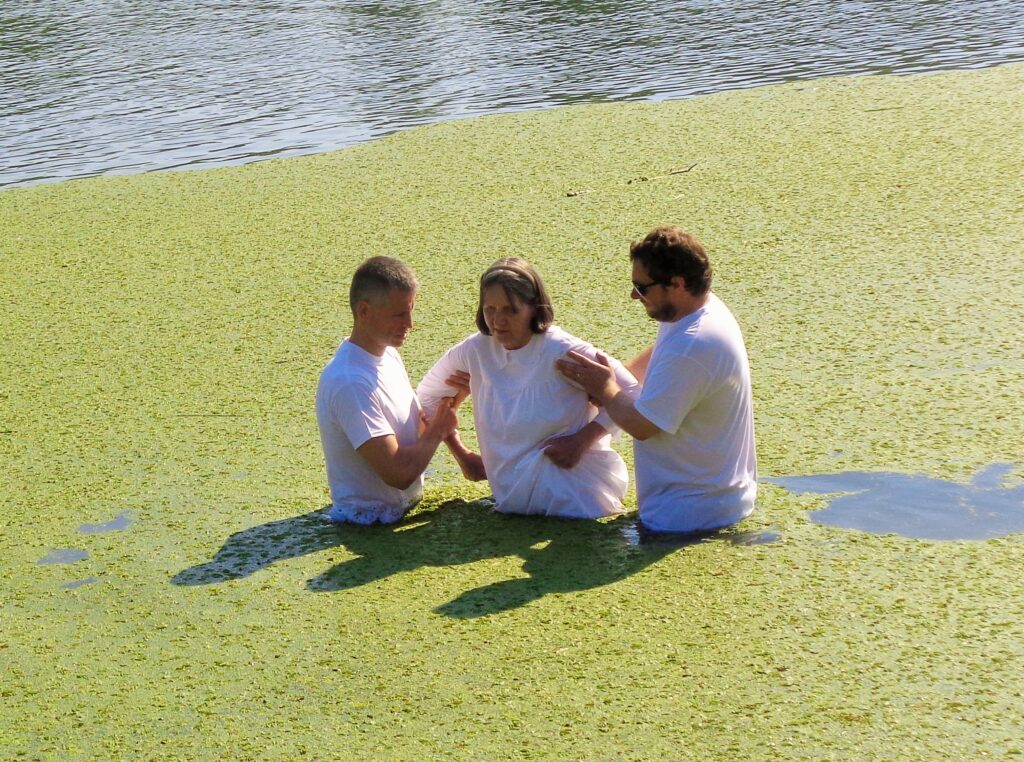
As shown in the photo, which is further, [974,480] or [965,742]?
[974,480]

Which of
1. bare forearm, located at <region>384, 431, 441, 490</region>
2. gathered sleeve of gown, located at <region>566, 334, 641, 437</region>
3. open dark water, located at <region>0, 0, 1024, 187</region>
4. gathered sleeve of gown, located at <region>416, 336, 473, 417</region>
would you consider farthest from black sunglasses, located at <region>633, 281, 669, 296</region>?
open dark water, located at <region>0, 0, 1024, 187</region>

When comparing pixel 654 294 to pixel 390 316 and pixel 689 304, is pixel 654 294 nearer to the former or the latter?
pixel 689 304

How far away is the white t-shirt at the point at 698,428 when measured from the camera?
2684mm

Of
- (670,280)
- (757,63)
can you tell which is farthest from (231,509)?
(757,63)

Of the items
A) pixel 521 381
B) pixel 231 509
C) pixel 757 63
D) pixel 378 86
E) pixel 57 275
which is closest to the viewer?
pixel 521 381

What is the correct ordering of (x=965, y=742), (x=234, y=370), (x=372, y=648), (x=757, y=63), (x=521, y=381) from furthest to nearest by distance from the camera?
1. (x=757, y=63)
2. (x=234, y=370)
3. (x=521, y=381)
4. (x=372, y=648)
5. (x=965, y=742)

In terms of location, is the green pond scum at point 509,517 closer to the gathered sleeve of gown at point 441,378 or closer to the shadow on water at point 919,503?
the shadow on water at point 919,503

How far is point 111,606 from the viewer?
2783 mm

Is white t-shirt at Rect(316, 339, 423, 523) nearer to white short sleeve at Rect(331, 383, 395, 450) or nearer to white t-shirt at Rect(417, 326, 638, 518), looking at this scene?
white short sleeve at Rect(331, 383, 395, 450)

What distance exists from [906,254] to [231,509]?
104 inches

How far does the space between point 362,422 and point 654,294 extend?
2.35ft

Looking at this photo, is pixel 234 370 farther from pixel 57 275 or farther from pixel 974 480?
pixel 974 480

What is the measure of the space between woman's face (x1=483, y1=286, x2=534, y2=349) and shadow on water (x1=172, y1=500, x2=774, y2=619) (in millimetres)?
445

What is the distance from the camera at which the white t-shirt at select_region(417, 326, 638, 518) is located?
9.52 ft
